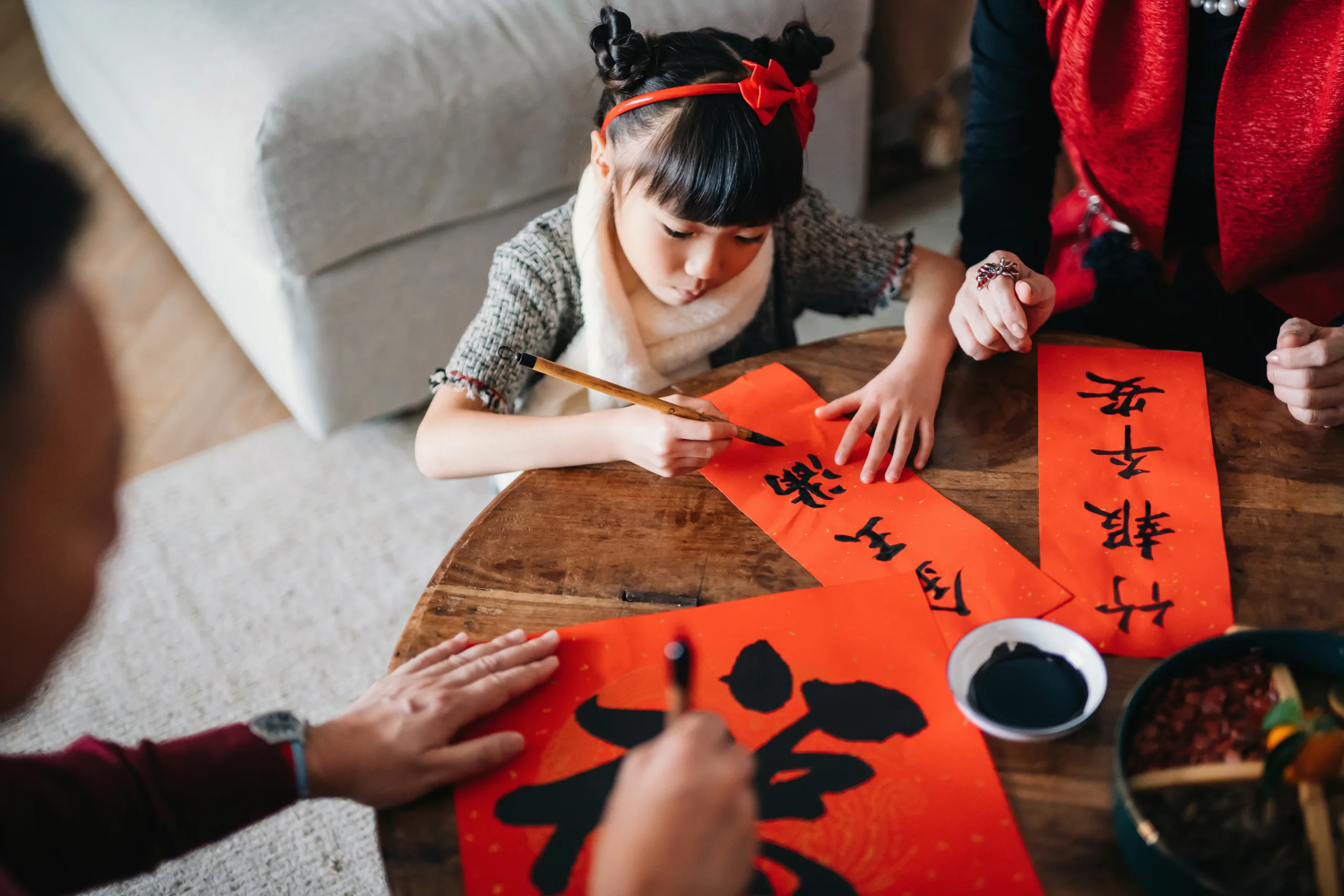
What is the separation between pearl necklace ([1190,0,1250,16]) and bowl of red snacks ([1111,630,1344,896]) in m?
0.67

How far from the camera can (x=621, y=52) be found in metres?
0.93

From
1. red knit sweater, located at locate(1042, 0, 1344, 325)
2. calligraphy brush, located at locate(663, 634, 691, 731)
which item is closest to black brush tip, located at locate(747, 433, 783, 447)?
calligraphy brush, located at locate(663, 634, 691, 731)

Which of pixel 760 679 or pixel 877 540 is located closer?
pixel 760 679

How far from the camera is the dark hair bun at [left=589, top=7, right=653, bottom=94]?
3.05 feet

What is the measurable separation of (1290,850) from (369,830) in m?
1.05

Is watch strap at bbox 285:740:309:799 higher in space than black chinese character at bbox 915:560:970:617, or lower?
higher

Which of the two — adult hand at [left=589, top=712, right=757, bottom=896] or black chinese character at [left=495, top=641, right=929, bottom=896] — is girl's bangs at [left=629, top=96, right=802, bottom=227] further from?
adult hand at [left=589, top=712, right=757, bottom=896]

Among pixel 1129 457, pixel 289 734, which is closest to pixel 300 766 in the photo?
pixel 289 734

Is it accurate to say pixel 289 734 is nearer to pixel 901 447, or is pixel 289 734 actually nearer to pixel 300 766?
pixel 300 766

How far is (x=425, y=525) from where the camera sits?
1.62m

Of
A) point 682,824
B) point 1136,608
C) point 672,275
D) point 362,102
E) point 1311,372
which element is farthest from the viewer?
point 362,102

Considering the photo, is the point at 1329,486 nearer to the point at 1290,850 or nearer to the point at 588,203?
the point at 1290,850

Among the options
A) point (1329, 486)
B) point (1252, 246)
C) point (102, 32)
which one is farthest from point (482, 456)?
point (102, 32)

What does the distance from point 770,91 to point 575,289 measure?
12.2 inches
